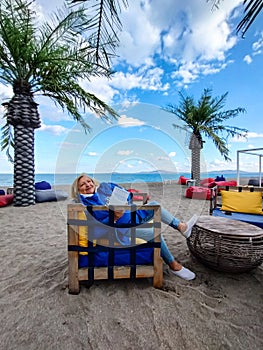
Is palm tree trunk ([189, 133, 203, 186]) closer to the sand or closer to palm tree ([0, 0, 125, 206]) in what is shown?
palm tree ([0, 0, 125, 206])

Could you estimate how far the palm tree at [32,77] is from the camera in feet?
16.3

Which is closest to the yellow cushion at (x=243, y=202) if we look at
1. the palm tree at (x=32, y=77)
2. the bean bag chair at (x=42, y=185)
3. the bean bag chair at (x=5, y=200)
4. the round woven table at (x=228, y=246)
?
the round woven table at (x=228, y=246)

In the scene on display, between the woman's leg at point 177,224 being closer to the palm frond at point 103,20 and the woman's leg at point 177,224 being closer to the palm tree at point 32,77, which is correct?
the palm frond at point 103,20

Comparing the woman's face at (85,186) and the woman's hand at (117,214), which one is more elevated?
the woman's face at (85,186)

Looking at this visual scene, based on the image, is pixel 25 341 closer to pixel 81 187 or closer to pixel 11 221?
pixel 81 187

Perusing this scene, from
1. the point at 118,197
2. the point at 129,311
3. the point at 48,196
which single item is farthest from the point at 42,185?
the point at 129,311

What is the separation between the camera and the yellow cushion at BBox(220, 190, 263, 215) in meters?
3.36

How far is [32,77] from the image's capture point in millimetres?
5559

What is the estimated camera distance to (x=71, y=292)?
173 centimetres

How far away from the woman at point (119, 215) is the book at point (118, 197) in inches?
2.9

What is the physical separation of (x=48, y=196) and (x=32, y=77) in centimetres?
330

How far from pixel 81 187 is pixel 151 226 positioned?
870 mm

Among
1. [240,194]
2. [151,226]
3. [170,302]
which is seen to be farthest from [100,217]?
[240,194]

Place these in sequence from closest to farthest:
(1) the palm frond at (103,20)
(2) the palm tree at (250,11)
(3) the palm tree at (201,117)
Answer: (2) the palm tree at (250,11) < (1) the palm frond at (103,20) < (3) the palm tree at (201,117)
